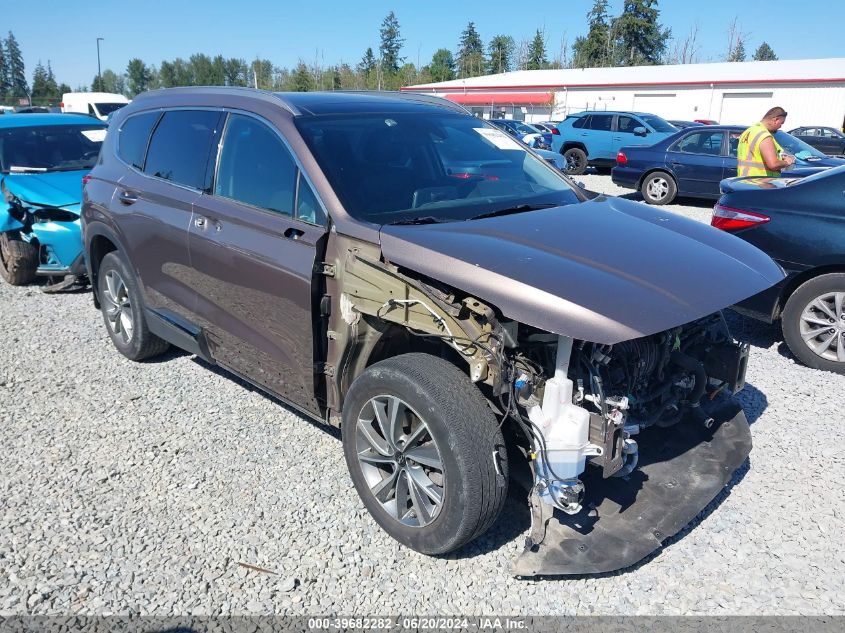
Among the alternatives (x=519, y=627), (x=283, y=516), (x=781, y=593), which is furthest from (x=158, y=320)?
(x=781, y=593)

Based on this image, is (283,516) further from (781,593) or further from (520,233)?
(781,593)

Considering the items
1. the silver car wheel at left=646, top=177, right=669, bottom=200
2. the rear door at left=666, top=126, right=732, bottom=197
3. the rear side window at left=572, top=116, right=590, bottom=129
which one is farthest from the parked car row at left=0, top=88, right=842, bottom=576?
the rear side window at left=572, top=116, right=590, bottom=129

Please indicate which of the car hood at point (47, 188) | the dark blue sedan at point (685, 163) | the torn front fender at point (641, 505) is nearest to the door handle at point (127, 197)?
the car hood at point (47, 188)

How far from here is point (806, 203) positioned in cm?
501

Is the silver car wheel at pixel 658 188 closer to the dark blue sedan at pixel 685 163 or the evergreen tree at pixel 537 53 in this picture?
the dark blue sedan at pixel 685 163

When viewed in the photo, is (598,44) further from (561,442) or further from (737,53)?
(561,442)

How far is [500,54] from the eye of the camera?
84.8 metres

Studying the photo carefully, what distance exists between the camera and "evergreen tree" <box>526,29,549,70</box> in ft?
262

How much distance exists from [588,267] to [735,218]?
10.8 feet

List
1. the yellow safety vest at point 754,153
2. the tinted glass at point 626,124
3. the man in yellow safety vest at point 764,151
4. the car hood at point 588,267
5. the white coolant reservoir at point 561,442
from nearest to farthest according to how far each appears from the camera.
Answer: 1. the car hood at point 588,267
2. the white coolant reservoir at point 561,442
3. the man in yellow safety vest at point 764,151
4. the yellow safety vest at point 754,153
5. the tinted glass at point 626,124

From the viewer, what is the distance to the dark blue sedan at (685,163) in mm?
12625

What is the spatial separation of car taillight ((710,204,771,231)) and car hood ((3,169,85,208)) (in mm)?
6234

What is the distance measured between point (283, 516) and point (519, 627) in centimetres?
129

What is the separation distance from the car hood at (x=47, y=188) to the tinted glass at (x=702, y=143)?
11.0 metres
